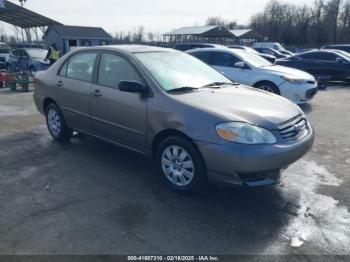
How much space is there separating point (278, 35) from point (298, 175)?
6178 centimetres

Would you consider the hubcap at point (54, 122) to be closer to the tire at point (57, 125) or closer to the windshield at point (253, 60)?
the tire at point (57, 125)

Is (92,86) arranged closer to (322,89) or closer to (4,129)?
(4,129)

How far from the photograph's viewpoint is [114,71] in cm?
446

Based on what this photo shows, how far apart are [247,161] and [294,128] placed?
842 mm

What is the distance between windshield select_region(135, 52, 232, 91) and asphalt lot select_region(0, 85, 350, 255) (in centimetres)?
129

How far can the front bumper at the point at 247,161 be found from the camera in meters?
3.19

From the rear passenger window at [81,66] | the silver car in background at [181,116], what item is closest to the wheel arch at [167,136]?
the silver car in background at [181,116]

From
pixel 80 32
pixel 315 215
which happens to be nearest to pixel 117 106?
pixel 315 215

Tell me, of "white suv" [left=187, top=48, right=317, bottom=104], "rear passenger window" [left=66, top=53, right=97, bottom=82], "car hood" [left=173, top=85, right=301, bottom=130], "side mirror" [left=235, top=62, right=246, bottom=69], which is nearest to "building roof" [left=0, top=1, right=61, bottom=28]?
"white suv" [left=187, top=48, right=317, bottom=104]

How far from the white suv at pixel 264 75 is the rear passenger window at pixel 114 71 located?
5.19m

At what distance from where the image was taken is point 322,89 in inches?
A: 472

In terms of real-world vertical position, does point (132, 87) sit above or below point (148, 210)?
above

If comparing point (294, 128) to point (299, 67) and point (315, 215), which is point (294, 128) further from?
point (299, 67)

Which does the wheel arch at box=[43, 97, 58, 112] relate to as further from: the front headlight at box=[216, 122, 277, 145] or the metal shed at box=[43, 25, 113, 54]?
the metal shed at box=[43, 25, 113, 54]
